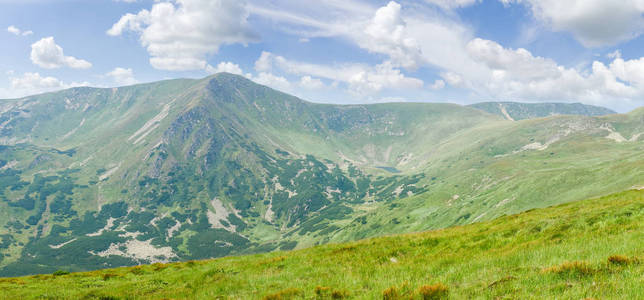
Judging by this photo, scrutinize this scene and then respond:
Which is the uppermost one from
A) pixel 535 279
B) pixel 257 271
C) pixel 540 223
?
pixel 535 279

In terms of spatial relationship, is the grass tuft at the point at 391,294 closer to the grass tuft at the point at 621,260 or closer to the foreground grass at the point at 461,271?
the foreground grass at the point at 461,271

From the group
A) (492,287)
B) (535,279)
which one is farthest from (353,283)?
(535,279)

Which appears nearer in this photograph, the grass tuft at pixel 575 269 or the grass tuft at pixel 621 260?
the grass tuft at pixel 575 269

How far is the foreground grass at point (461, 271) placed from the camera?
9.15m

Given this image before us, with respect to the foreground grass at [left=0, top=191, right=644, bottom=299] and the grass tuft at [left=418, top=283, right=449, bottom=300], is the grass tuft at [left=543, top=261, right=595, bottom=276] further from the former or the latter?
the grass tuft at [left=418, top=283, right=449, bottom=300]

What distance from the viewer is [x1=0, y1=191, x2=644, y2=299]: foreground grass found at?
9.15 metres

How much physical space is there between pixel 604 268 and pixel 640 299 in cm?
232

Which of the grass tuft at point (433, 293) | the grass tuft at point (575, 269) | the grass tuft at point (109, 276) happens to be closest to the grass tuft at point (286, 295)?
the grass tuft at point (433, 293)

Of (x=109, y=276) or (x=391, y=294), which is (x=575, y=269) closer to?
(x=391, y=294)

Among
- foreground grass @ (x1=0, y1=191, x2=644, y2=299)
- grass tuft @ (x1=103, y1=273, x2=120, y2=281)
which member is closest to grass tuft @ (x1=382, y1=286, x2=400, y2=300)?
foreground grass @ (x1=0, y1=191, x2=644, y2=299)

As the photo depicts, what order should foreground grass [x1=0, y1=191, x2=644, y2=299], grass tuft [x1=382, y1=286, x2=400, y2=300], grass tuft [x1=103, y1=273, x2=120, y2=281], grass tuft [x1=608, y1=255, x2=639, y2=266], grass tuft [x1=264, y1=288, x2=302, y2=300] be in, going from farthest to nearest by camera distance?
grass tuft [x1=103, y1=273, x2=120, y2=281]
grass tuft [x1=264, y1=288, x2=302, y2=300]
grass tuft [x1=382, y1=286, x2=400, y2=300]
grass tuft [x1=608, y1=255, x2=639, y2=266]
foreground grass [x1=0, y1=191, x2=644, y2=299]

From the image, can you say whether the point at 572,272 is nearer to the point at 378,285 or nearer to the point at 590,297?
the point at 590,297

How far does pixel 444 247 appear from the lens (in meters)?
20.5

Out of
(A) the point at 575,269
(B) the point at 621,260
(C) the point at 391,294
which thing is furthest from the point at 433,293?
(B) the point at 621,260
